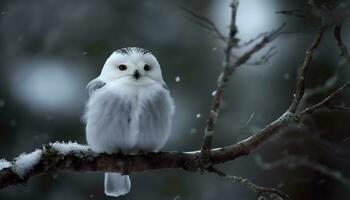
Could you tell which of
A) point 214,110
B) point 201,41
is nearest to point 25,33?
point 201,41

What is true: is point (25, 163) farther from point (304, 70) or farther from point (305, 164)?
point (305, 164)

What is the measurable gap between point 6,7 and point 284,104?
4.32 m

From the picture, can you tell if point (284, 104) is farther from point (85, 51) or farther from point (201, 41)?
point (85, 51)

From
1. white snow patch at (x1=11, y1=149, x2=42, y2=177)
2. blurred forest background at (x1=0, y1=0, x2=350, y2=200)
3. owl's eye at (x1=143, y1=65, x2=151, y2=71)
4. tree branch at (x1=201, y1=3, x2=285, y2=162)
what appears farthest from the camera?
blurred forest background at (x1=0, y1=0, x2=350, y2=200)

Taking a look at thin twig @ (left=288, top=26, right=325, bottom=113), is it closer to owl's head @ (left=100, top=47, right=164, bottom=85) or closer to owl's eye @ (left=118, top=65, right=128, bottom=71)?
owl's head @ (left=100, top=47, right=164, bottom=85)

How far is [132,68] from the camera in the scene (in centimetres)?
417

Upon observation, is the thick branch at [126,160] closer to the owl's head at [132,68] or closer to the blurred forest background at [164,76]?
the owl's head at [132,68]

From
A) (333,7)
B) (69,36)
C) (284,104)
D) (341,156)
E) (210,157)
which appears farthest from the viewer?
(69,36)

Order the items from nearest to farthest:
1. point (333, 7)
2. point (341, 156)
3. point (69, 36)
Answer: point (333, 7)
point (341, 156)
point (69, 36)

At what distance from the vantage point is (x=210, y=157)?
11.0 feet

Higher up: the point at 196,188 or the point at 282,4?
the point at 282,4

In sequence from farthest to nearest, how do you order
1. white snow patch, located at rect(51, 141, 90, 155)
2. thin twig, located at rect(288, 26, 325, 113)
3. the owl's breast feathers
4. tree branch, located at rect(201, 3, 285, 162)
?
the owl's breast feathers → white snow patch, located at rect(51, 141, 90, 155) → thin twig, located at rect(288, 26, 325, 113) → tree branch, located at rect(201, 3, 285, 162)

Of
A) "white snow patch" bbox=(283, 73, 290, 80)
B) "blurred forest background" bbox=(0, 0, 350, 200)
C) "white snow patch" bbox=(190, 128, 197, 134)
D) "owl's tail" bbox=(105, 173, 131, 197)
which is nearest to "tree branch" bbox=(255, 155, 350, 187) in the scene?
"owl's tail" bbox=(105, 173, 131, 197)

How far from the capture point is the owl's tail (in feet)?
13.7
